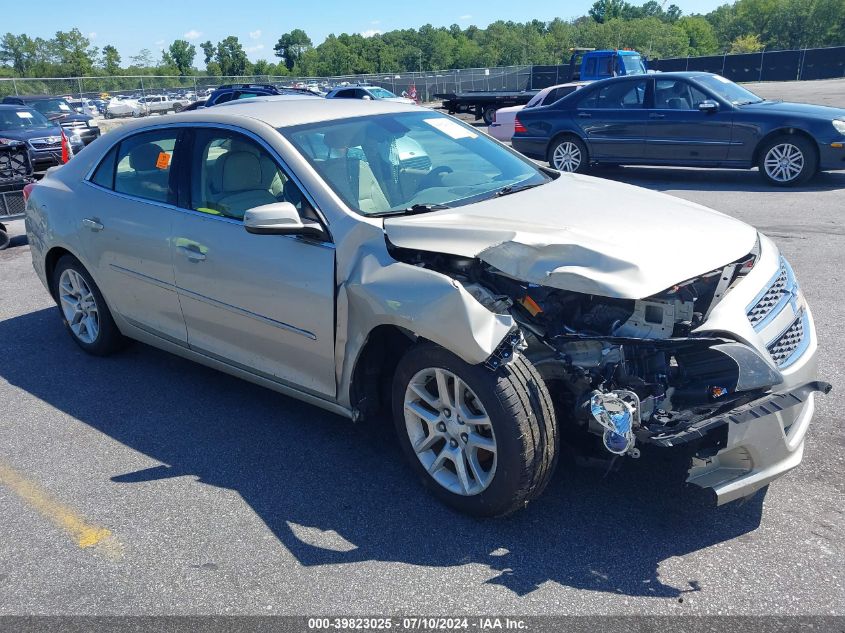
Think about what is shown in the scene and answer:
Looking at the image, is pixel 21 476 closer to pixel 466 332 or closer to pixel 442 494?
pixel 442 494

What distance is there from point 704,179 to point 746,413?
401 inches

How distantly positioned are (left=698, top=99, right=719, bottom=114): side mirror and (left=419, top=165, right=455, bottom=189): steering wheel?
8.22 m

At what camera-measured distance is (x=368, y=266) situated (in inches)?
134

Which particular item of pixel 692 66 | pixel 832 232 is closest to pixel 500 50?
pixel 692 66

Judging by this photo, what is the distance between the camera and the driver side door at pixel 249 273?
365 cm

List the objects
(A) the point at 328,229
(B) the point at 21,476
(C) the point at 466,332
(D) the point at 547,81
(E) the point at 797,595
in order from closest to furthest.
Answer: (E) the point at 797,595 < (C) the point at 466,332 < (A) the point at 328,229 < (B) the point at 21,476 < (D) the point at 547,81

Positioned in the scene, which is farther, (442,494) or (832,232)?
(832,232)

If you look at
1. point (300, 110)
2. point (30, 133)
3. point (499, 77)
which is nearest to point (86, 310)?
point (300, 110)

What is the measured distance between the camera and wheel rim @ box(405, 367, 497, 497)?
322 centimetres

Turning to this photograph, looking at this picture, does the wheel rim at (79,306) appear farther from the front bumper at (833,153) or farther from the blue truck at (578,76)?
the blue truck at (578,76)

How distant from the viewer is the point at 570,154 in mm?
12688

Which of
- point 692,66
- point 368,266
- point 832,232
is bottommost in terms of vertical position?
point 832,232

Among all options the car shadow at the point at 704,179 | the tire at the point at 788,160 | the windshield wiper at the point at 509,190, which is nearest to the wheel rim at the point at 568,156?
the car shadow at the point at 704,179

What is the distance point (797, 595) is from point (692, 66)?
49.9 metres
